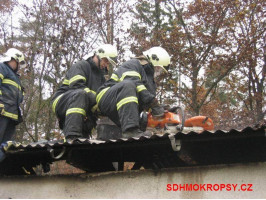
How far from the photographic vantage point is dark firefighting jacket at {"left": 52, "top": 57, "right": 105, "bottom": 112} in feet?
17.7

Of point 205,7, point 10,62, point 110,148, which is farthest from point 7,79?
point 205,7

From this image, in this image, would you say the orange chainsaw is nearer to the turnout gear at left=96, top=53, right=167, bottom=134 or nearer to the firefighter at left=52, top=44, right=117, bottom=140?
the turnout gear at left=96, top=53, right=167, bottom=134

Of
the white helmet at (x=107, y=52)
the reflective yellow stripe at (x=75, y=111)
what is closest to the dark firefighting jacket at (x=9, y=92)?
the reflective yellow stripe at (x=75, y=111)

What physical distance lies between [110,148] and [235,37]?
10053 mm

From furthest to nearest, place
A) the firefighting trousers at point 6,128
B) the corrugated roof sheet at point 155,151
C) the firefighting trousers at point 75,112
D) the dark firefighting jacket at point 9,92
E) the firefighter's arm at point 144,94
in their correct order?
1. the dark firefighting jacket at point 9,92
2. the firefighting trousers at point 6,128
3. the firefighting trousers at point 75,112
4. the firefighter's arm at point 144,94
5. the corrugated roof sheet at point 155,151

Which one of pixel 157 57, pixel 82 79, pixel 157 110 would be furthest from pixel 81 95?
pixel 157 57

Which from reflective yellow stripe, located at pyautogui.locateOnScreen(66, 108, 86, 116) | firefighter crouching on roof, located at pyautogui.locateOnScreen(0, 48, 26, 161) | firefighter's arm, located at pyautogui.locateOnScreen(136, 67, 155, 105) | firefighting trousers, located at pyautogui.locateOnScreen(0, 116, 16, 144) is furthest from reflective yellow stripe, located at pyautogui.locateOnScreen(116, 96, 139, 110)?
firefighting trousers, located at pyautogui.locateOnScreen(0, 116, 16, 144)

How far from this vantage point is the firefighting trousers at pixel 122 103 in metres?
4.44

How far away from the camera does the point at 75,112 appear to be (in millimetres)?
4969

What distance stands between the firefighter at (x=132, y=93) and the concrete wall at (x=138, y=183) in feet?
2.34

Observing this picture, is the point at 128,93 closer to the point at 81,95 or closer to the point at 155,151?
the point at 81,95

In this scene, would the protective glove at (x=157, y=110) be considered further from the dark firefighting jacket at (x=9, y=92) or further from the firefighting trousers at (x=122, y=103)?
the dark firefighting jacket at (x=9, y=92)

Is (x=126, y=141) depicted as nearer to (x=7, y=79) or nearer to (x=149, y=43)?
(x=7, y=79)

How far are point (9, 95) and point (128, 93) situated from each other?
7.78 feet
